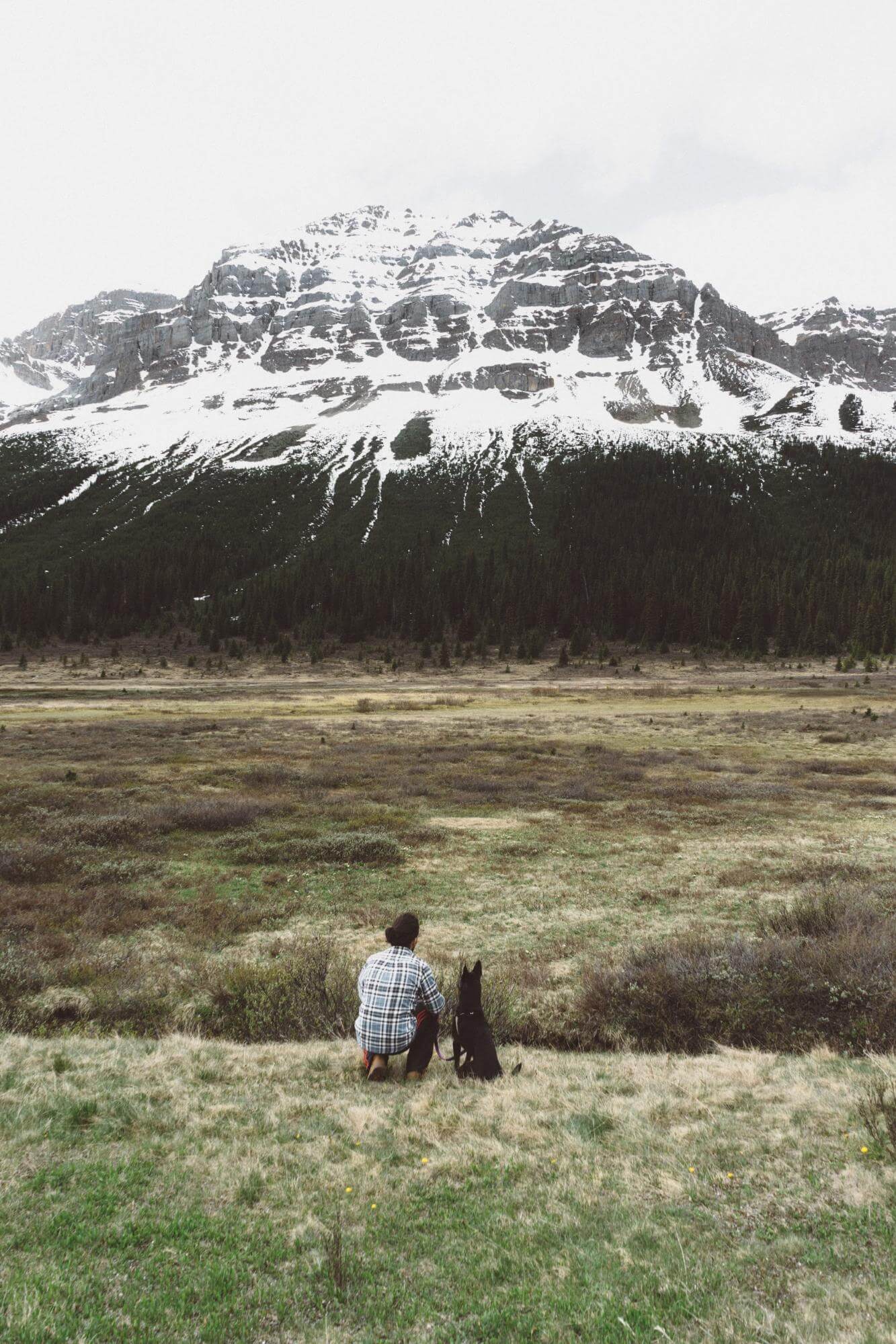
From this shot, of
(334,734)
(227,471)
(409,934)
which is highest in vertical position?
(227,471)

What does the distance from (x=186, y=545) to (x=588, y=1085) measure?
6300 inches

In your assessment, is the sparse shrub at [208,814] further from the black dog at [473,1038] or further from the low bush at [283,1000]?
the black dog at [473,1038]

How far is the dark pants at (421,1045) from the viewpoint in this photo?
7809 millimetres

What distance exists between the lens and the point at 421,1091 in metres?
7.35

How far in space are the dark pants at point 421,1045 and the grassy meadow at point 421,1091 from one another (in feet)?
1.14

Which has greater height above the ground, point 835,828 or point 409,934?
point 409,934

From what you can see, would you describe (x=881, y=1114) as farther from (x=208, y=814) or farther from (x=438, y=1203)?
(x=208, y=814)

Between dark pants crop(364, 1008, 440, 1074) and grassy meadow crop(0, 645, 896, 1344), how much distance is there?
349mm

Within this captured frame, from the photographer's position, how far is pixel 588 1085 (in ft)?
24.5

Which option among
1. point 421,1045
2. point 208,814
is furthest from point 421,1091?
point 208,814

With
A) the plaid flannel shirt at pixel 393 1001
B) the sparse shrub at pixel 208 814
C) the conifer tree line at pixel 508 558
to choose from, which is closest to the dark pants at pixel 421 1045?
the plaid flannel shirt at pixel 393 1001

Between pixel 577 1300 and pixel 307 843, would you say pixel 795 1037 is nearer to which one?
pixel 577 1300

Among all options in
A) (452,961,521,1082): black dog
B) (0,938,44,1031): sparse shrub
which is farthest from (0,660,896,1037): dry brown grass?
(452,961,521,1082): black dog

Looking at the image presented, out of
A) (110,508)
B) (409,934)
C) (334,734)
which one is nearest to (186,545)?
(110,508)
